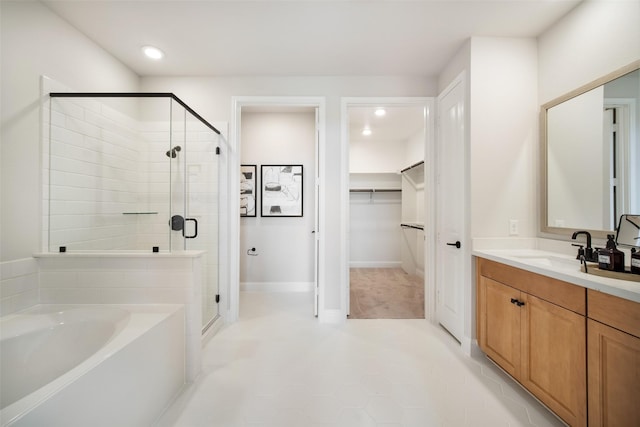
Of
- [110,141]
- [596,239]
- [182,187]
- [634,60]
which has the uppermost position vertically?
[634,60]

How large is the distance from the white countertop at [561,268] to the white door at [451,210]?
32cm

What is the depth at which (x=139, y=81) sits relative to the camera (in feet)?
8.85

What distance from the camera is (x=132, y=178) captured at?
7.61 ft

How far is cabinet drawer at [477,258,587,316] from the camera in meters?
1.24

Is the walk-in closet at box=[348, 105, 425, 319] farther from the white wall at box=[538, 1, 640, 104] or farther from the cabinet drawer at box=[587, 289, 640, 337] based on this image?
the cabinet drawer at box=[587, 289, 640, 337]

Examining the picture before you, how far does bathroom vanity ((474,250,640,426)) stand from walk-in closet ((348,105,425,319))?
2.08 metres

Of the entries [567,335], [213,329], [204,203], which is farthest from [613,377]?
[204,203]

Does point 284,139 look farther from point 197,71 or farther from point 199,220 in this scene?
point 199,220

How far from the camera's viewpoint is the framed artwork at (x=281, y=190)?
3648 mm

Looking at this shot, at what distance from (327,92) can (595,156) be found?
2224 mm

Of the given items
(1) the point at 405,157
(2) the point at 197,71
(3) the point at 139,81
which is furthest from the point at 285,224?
(1) the point at 405,157

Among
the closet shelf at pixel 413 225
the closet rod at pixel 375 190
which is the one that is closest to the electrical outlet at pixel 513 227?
the closet shelf at pixel 413 225

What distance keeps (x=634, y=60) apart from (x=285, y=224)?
341 centimetres

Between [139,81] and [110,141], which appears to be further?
[139,81]
